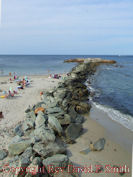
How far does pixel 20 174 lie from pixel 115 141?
4844mm

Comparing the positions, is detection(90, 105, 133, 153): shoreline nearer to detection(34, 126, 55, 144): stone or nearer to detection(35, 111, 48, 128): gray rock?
detection(34, 126, 55, 144): stone

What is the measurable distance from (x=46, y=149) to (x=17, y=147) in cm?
143

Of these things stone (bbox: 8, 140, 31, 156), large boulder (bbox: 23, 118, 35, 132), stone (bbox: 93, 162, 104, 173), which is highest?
large boulder (bbox: 23, 118, 35, 132)

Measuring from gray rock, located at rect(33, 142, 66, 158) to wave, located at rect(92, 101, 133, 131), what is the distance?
505 centimetres

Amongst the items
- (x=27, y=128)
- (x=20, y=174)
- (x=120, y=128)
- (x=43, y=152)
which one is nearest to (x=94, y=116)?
(x=120, y=128)

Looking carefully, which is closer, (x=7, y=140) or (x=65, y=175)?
(x=65, y=175)

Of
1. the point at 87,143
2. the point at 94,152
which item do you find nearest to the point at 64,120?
the point at 87,143

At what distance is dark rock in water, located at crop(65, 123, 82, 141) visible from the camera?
7.80 metres

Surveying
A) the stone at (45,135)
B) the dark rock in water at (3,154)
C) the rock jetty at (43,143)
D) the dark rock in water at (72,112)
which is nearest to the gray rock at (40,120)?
the rock jetty at (43,143)

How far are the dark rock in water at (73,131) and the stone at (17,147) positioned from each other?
2.08 m

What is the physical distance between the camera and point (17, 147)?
21.5 ft

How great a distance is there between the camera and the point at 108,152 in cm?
691

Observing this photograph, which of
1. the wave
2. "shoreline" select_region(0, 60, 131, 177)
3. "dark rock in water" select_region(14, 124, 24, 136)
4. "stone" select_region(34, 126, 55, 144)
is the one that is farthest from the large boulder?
the wave

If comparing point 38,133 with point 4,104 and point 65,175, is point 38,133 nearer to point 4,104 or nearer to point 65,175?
point 65,175
